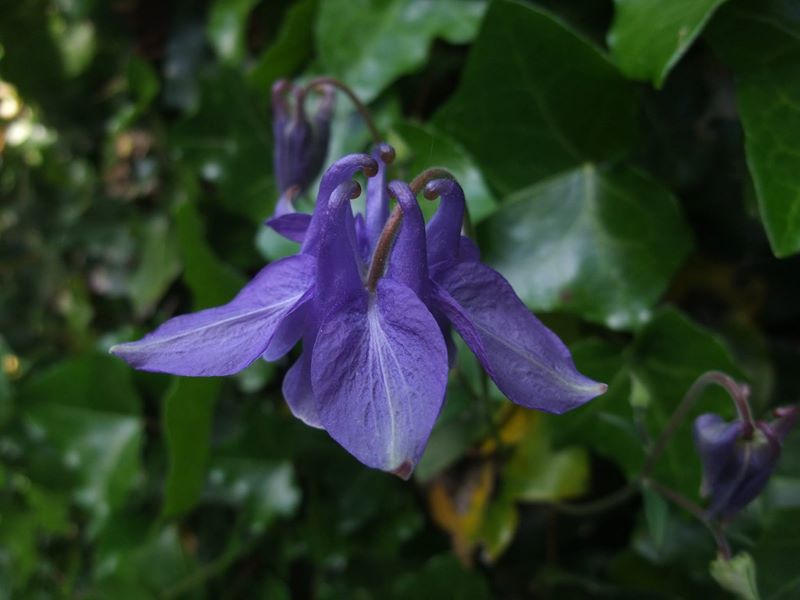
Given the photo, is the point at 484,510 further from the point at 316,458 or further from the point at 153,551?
the point at 153,551

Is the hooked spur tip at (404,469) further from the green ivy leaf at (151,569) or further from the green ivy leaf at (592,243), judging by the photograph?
the green ivy leaf at (151,569)

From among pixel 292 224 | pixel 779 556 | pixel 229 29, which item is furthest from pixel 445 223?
pixel 229 29

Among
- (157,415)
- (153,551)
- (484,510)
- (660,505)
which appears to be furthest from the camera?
(157,415)

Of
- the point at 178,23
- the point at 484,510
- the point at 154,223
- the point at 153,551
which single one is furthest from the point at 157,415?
the point at 178,23

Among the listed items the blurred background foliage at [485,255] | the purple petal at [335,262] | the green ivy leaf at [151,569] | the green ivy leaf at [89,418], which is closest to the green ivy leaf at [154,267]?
the blurred background foliage at [485,255]

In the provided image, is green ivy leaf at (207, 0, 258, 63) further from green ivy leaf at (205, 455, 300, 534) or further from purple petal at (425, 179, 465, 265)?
purple petal at (425, 179, 465, 265)

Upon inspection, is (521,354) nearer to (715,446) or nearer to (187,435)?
(715,446)
